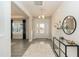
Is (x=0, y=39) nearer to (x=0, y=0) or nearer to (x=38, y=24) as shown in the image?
(x=0, y=0)

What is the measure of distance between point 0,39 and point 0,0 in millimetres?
907

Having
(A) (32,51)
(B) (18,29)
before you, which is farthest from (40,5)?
(B) (18,29)

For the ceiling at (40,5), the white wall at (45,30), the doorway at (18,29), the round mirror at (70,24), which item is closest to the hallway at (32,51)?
the round mirror at (70,24)

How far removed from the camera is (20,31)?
14.6m

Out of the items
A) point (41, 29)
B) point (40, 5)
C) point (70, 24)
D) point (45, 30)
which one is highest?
point (40, 5)

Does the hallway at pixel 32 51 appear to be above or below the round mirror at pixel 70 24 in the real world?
below

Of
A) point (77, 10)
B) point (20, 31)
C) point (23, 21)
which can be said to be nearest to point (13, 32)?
point (20, 31)

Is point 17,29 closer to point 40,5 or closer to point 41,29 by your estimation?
point 41,29

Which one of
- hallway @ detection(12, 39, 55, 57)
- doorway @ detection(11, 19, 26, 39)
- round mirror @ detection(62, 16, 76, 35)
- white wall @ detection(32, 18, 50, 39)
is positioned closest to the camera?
round mirror @ detection(62, 16, 76, 35)

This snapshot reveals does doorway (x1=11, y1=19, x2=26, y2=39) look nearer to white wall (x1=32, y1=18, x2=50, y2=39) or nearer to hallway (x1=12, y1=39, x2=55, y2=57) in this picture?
white wall (x1=32, y1=18, x2=50, y2=39)

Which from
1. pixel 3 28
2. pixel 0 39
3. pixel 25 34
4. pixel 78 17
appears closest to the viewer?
pixel 0 39

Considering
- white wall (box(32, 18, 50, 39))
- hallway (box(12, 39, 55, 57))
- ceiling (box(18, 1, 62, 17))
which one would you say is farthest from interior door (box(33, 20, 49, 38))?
hallway (box(12, 39, 55, 57))

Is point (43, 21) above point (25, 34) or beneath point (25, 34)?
above

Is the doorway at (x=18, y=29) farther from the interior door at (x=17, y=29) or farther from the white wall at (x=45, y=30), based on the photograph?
the white wall at (x=45, y=30)
